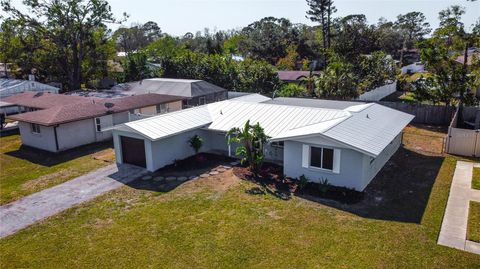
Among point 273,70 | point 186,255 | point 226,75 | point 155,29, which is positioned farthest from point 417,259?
point 155,29

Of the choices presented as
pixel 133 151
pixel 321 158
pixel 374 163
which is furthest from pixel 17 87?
pixel 374 163

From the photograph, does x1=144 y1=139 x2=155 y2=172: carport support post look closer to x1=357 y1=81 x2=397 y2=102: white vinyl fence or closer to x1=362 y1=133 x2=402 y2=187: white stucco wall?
x1=362 y1=133 x2=402 y2=187: white stucco wall

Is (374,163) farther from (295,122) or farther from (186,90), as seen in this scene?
(186,90)

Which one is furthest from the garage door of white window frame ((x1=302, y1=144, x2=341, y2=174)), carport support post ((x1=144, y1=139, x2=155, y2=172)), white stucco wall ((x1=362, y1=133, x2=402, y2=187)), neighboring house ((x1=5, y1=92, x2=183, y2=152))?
white stucco wall ((x1=362, y1=133, x2=402, y2=187))

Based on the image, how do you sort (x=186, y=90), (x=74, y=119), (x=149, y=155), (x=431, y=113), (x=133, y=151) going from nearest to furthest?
(x=149, y=155) → (x=133, y=151) → (x=74, y=119) → (x=431, y=113) → (x=186, y=90)

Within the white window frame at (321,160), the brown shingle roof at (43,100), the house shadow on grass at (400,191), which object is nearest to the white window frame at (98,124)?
the brown shingle roof at (43,100)
